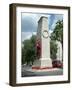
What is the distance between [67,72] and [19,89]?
1.42 feet

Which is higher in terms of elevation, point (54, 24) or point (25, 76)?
point (54, 24)

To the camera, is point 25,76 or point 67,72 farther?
point 67,72

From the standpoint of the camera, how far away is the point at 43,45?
2049 mm

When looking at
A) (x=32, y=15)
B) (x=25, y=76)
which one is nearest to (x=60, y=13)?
(x=32, y=15)

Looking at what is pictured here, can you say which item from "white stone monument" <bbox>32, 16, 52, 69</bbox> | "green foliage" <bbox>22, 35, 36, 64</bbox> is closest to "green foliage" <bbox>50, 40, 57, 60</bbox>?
"white stone monument" <bbox>32, 16, 52, 69</bbox>

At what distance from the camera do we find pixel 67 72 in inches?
84.0

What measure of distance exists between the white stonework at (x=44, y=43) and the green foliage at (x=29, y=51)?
1.7 inches

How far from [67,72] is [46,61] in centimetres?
22

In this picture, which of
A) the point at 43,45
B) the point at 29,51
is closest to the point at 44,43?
the point at 43,45

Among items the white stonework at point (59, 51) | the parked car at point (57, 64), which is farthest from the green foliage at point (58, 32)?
the parked car at point (57, 64)

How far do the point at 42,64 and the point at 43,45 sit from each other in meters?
0.15

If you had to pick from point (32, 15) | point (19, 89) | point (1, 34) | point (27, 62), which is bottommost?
point (19, 89)

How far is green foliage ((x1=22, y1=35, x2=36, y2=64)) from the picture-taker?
1992mm

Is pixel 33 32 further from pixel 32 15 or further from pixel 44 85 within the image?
pixel 44 85
